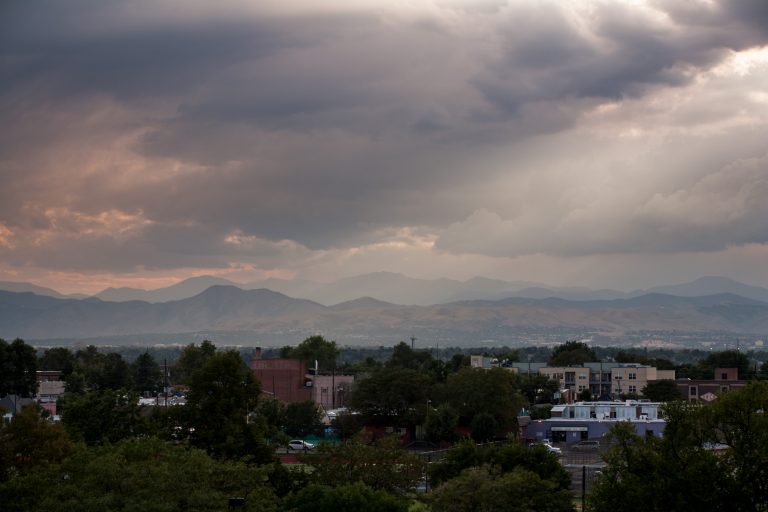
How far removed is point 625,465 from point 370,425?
198ft

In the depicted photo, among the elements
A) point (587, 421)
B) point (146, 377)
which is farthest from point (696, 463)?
point (146, 377)

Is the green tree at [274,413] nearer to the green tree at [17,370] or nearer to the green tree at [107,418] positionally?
the green tree at [17,370]

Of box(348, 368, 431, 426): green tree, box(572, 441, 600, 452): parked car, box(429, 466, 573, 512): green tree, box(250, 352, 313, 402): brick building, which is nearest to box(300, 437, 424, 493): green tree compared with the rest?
box(429, 466, 573, 512): green tree

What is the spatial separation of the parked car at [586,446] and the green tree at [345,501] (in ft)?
162

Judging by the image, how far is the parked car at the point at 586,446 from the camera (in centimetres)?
9444

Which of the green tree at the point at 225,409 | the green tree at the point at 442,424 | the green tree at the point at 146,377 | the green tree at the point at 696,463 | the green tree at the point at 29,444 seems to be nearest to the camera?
the green tree at the point at 696,463

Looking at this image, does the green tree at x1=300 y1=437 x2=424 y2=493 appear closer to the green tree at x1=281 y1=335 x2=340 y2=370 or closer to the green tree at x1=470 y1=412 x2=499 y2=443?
the green tree at x1=470 y1=412 x2=499 y2=443

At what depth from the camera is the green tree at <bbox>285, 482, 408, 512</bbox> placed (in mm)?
45875

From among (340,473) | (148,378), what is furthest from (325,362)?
(340,473)

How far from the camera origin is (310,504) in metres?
46.8

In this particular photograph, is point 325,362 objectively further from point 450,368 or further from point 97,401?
point 97,401

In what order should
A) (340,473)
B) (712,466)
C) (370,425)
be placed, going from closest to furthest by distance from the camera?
(712,466)
(340,473)
(370,425)

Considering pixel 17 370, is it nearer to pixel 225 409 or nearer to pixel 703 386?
pixel 225 409

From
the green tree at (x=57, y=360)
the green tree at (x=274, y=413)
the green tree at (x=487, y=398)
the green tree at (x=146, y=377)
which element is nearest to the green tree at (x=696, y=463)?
the green tree at (x=487, y=398)
